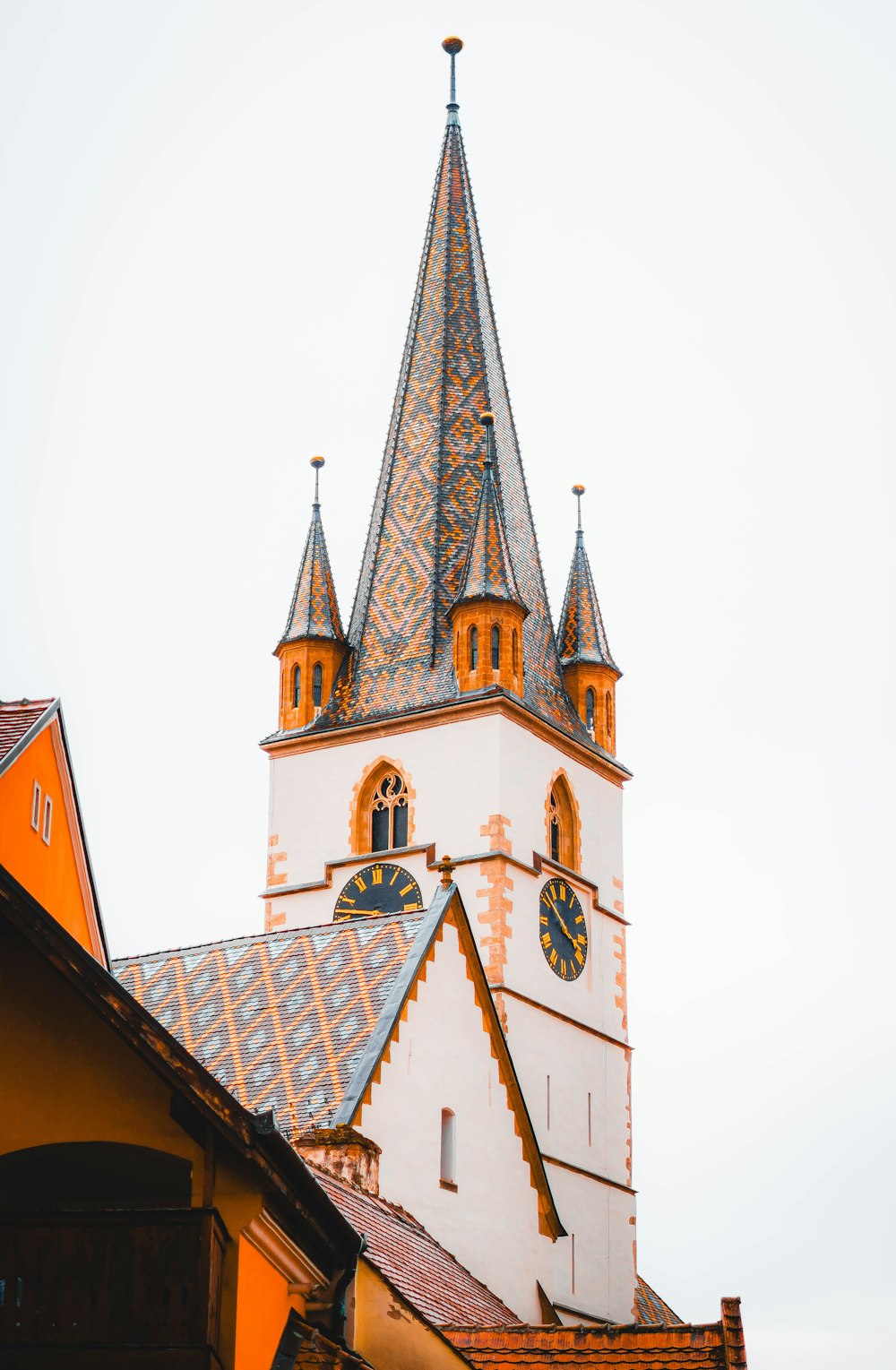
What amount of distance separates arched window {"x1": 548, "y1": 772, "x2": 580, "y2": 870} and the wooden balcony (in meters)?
34.4

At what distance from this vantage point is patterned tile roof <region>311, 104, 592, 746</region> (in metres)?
47.3

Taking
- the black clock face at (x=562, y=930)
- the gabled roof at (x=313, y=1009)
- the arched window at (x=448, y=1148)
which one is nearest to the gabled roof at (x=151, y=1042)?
the gabled roof at (x=313, y=1009)

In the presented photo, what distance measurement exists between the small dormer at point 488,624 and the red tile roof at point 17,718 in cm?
2437

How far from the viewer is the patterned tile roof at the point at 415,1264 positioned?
1762 cm

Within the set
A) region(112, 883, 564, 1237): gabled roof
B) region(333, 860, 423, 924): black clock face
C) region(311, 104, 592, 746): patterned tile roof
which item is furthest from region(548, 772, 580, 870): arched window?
region(112, 883, 564, 1237): gabled roof

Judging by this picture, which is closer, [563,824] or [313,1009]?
[313,1009]

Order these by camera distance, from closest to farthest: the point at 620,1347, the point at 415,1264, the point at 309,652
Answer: the point at 620,1347 → the point at 415,1264 → the point at 309,652

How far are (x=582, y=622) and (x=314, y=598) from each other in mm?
5556

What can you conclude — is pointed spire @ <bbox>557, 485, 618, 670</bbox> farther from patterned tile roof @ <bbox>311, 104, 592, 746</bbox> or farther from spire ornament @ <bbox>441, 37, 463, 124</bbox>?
spire ornament @ <bbox>441, 37, 463, 124</bbox>

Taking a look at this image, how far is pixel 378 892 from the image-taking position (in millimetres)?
44438

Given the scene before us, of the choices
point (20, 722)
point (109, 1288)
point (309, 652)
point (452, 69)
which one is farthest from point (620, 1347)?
point (452, 69)

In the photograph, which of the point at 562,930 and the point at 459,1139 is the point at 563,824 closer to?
the point at 562,930

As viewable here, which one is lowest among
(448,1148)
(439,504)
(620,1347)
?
(620,1347)

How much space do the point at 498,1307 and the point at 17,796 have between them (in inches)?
237
